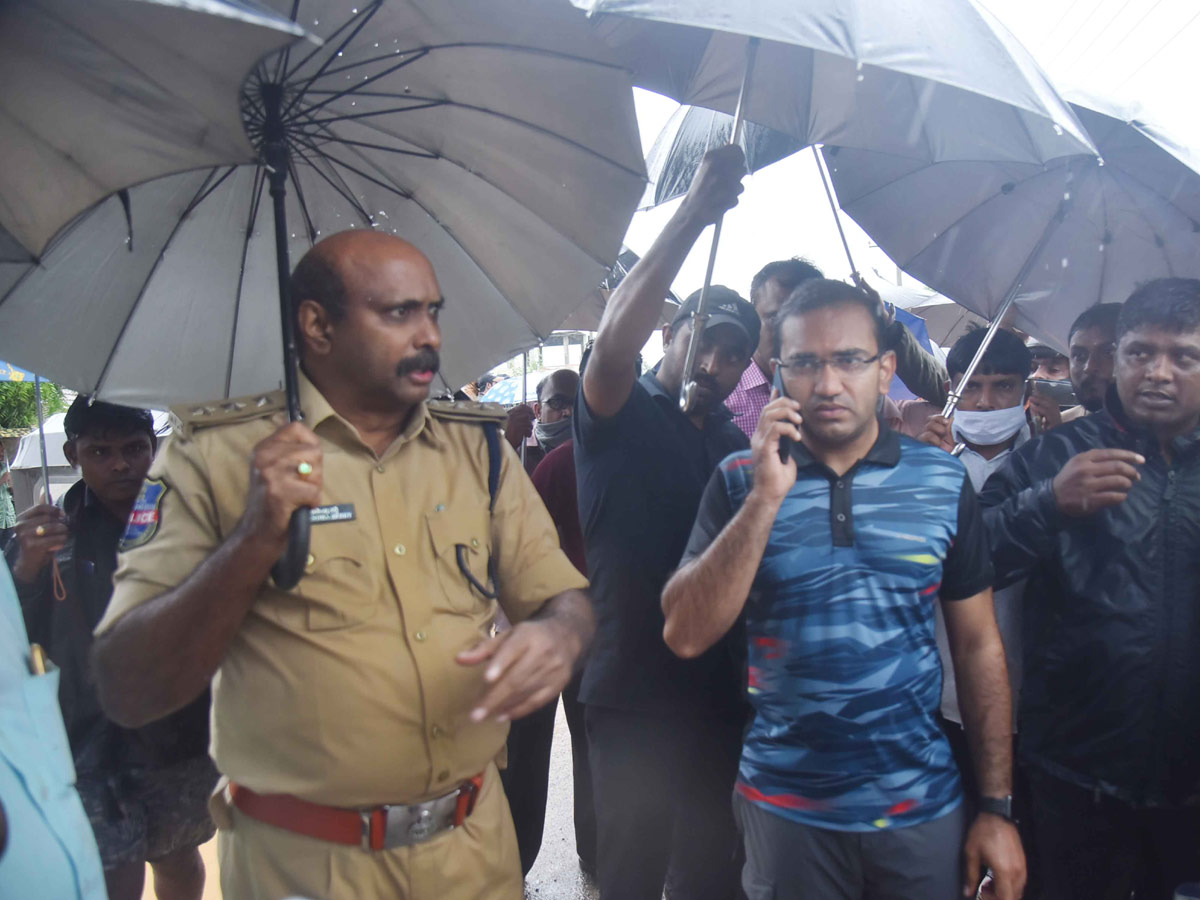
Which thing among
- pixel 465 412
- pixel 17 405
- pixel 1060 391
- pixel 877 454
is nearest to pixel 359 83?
pixel 465 412

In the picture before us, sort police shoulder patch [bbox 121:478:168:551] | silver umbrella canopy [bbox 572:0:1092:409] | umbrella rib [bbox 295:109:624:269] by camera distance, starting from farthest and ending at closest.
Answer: umbrella rib [bbox 295:109:624:269] < silver umbrella canopy [bbox 572:0:1092:409] < police shoulder patch [bbox 121:478:168:551]

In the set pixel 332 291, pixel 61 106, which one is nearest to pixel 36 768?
pixel 332 291

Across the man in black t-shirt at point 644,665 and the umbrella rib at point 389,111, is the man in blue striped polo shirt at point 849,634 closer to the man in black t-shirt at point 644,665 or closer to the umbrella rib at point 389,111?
the man in black t-shirt at point 644,665

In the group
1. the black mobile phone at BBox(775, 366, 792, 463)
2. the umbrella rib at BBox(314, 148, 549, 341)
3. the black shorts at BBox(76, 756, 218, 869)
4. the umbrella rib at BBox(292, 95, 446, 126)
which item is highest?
the umbrella rib at BBox(292, 95, 446, 126)

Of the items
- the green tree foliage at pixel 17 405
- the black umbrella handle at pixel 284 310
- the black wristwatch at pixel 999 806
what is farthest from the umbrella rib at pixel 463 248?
the green tree foliage at pixel 17 405

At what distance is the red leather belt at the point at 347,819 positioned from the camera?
160cm

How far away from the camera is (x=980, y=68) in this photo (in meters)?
1.76

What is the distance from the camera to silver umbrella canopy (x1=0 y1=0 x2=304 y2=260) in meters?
1.50

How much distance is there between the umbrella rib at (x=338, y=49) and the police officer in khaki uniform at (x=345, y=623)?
494 mm

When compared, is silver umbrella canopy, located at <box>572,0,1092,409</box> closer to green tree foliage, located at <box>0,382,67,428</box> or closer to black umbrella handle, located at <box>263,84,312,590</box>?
black umbrella handle, located at <box>263,84,312,590</box>

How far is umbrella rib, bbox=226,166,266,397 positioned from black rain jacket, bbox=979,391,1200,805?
7.56 ft

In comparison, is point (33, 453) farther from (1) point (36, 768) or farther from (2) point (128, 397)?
(1) point (36, 768)

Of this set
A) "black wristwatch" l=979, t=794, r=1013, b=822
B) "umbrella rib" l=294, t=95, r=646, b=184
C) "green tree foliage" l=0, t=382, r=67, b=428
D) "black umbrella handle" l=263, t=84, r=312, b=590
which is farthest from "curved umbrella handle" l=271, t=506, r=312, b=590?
"green tree foliage" l=0, t=382, r=67, b=428

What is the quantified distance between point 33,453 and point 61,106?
11292 millimetres
